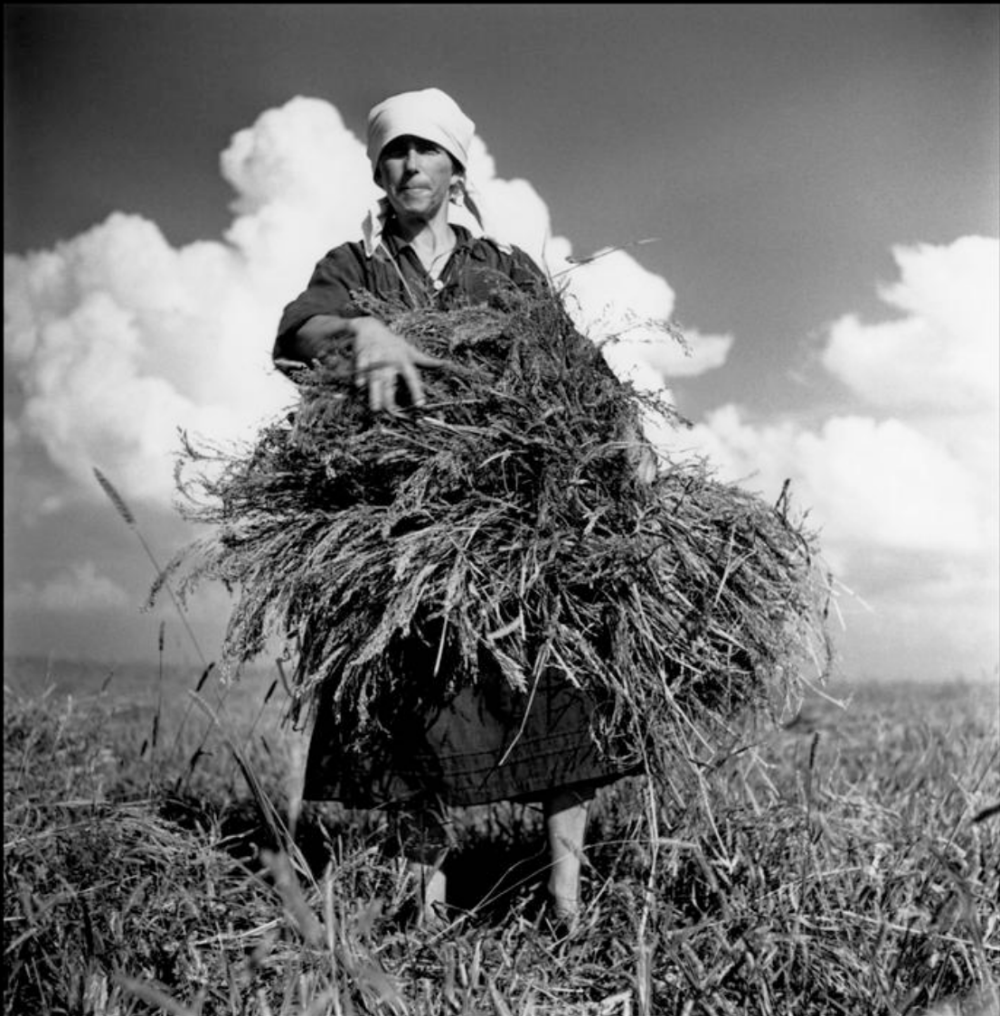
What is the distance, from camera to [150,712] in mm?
7305

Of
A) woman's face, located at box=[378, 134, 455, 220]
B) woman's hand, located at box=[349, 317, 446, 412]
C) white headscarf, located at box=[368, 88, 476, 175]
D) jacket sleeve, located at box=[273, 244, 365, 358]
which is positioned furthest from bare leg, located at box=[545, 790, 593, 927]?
white headscarf, located at box=[368, 88, 476, 175]

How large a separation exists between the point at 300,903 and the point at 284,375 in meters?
1.77

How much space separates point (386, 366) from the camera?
232cm

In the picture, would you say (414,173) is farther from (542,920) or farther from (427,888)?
(542,920)

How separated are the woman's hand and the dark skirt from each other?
0.68 metres

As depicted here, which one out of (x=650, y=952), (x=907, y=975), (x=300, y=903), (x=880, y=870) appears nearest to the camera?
(x=300, y=903)

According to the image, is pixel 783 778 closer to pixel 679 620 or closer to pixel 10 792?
pixel 679 620

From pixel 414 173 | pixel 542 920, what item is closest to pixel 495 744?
pixel 542 920

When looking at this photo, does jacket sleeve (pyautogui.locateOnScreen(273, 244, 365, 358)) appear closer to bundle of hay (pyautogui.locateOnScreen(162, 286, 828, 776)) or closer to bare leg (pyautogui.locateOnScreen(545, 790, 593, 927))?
bundle of hay (pyautogui.locateOnScreen(162, 286, 828, 776))

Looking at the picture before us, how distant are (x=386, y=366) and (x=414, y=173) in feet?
2.76

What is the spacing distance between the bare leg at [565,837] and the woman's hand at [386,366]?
1071 millimetres

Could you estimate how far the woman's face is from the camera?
2928 mm

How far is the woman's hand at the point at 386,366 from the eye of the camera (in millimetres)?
2314

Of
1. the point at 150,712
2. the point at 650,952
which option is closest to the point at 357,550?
the point at 650,952
